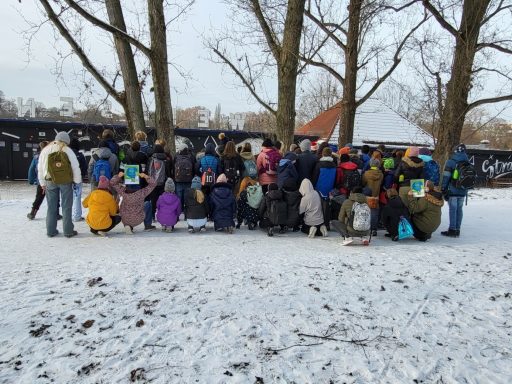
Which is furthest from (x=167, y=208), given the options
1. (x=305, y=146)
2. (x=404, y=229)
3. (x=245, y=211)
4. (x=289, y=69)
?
(x=289, y=69)

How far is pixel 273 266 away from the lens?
5.09 metres

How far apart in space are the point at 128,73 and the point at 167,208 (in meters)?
5.14

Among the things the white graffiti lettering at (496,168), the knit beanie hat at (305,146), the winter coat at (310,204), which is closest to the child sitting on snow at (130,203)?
the winter coat at (310,204)

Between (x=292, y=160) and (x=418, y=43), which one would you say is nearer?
(x=292, y=160)

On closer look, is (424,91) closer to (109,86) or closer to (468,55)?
(468,55)

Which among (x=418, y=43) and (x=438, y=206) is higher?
(x=418, y=43)

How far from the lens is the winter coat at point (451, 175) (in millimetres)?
7327

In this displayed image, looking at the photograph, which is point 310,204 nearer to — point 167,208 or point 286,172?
point 286,172

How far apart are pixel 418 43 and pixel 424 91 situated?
6.48 ft

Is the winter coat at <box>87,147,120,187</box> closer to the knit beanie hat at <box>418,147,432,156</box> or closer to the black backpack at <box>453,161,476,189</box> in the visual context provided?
the knit beanie hat at <box>418,147,432,156</box>

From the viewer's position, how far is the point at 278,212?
23.0ft

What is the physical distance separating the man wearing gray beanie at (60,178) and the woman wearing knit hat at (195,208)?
6.63 ft

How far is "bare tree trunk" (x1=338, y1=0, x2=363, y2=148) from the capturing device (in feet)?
41.4

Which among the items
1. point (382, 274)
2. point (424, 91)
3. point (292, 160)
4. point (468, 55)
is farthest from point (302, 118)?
point (382, 274)
